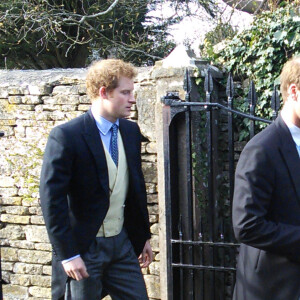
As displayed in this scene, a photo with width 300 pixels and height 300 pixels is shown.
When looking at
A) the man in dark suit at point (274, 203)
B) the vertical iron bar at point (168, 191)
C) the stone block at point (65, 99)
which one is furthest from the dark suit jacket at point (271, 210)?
the stone block at point (65, 99)

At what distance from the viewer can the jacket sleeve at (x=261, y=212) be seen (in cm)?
199

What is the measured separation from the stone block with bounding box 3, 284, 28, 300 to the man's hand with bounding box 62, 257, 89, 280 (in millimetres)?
2278

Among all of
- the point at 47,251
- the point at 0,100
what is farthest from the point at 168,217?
the point at 0,100

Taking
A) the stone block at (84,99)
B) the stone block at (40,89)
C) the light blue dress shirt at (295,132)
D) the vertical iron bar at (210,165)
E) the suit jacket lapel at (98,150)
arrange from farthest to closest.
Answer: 1. the stone block at (40,89)
2. the stone block at (84,99)
3. the vertical iron bar at (210,165)
4. the suit jacket lapel at (98,150)
5. the light blue dress shirt at (295,132)

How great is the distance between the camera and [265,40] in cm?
420

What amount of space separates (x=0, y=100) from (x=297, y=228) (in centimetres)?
342

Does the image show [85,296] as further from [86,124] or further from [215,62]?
[215,62]

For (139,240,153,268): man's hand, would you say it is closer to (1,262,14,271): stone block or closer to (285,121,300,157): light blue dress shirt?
(285,121,300,157): light blue dress shirt

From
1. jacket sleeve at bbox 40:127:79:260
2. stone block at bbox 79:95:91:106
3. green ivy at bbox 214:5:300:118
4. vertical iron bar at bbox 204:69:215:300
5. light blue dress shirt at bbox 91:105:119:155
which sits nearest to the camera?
jacket sleeve at bbox 40:127:79:260

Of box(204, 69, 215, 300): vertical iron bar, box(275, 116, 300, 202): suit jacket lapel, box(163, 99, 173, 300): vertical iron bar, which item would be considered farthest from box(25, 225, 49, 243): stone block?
box(275, 116, 300, 202): suit jacket lapel

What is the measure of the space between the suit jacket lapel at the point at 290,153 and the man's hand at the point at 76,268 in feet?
3.96

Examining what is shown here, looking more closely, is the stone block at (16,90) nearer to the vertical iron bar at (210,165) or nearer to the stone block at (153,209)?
the stone block at (153,209)

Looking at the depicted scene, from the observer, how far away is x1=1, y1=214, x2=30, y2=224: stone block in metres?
4.63

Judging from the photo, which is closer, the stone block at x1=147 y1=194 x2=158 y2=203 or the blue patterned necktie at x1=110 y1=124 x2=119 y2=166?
the blue patterned necktie at x1=110 y1=124 x2=119 y2=166
